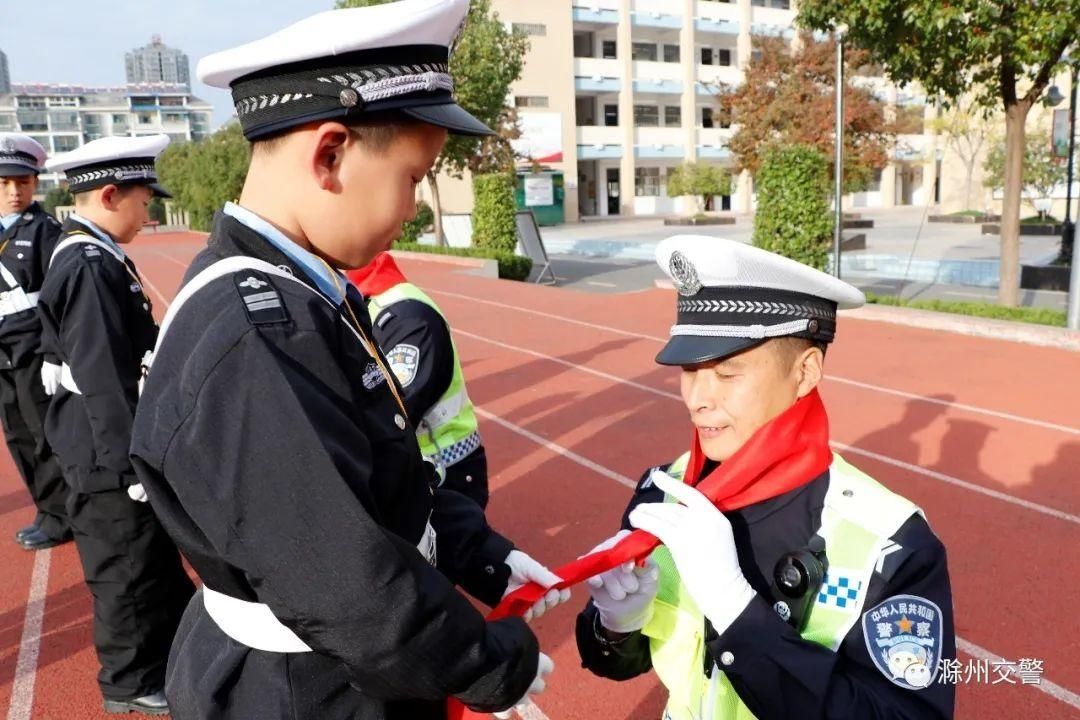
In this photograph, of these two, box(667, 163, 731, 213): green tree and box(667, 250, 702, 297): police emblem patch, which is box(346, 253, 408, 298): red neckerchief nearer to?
box(667, 250, 702, 297): police emblem patch

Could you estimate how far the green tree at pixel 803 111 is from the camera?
85.6ft

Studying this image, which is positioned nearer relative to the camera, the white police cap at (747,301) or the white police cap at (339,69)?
the white police cap at (339,69)

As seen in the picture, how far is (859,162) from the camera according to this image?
1024 inches

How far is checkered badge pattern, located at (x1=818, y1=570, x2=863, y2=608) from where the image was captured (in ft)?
5.39

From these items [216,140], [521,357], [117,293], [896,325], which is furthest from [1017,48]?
[216,140]

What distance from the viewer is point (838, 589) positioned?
166 cm

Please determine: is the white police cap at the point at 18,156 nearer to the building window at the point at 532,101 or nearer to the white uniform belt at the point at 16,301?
the white uniform belt at the point at 16,301

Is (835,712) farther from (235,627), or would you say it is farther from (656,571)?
(235,627)

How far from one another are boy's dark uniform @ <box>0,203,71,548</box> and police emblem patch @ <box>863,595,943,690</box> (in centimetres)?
494

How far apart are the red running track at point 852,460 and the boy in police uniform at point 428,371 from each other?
1.12 m

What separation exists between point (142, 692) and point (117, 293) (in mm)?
1711

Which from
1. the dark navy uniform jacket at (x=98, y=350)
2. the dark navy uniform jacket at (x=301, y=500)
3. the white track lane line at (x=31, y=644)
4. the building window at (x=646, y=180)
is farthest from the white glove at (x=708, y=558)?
the building window at (x=646, y=180)

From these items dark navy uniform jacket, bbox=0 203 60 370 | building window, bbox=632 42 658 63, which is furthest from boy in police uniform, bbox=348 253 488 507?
building window, bbox=632 42 658 63

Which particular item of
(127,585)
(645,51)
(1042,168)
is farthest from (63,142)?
(127,585)
